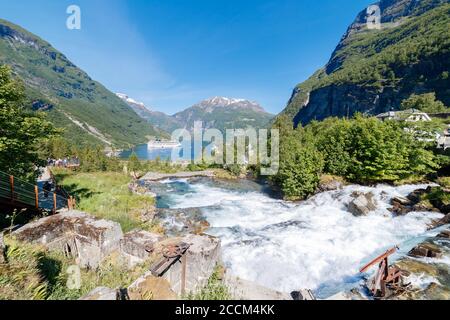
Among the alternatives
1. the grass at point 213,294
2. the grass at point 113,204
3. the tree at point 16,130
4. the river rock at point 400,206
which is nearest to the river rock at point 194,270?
the grass at point 213,294

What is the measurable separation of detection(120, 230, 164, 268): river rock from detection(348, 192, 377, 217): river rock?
44.2 ft

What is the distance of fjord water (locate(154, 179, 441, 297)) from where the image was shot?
9.00 metres

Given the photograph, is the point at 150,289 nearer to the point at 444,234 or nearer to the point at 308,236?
the point at 308,236

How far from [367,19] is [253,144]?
22319 cm

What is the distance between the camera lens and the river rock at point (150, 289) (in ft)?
13.4

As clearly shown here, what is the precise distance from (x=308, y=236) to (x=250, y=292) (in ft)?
28.2

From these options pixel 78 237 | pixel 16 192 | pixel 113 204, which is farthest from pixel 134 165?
pixel 78 237

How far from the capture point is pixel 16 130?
353 inches

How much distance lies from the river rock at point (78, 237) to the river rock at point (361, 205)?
14481mm

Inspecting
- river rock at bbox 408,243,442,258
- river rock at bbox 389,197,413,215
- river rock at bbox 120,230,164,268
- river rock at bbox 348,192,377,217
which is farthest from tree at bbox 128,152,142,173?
river rock at bbox 408,243,442,258

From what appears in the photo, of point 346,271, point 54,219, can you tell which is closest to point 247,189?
point 346,271

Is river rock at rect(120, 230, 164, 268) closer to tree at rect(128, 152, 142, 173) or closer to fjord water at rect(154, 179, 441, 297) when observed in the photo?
fjord water at rect(154, 179, 441, 297)

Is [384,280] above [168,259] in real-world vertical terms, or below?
below

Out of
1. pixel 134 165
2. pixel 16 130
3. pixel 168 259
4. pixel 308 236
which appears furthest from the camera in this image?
pixel 134 165
